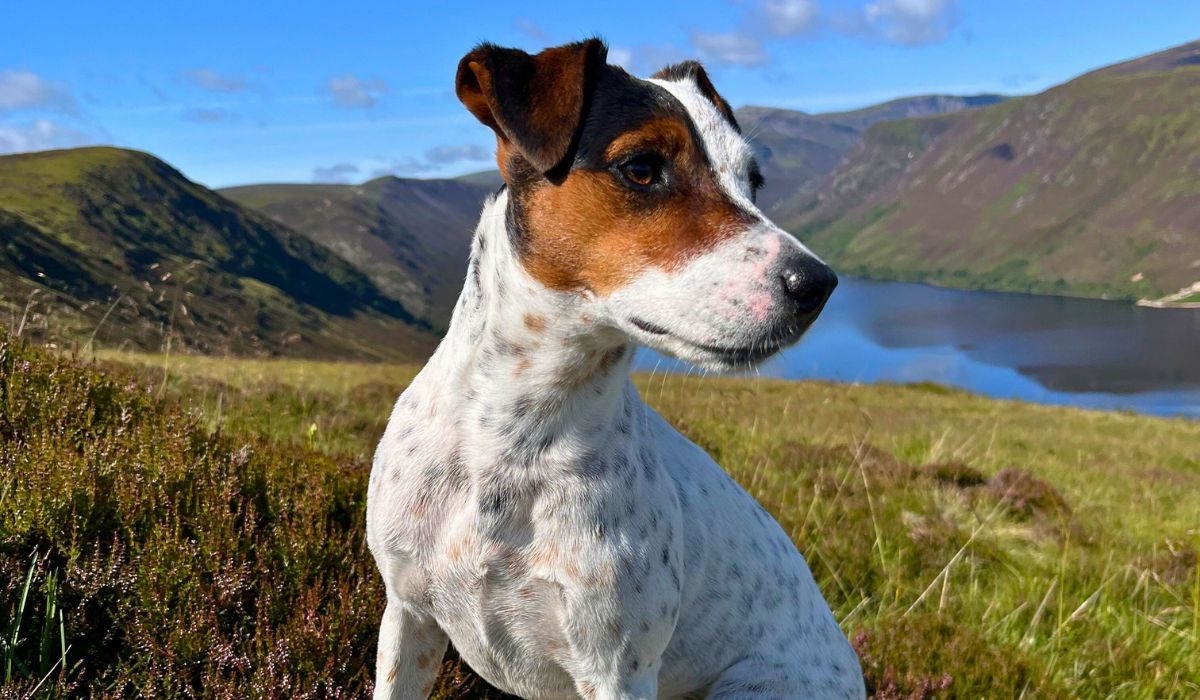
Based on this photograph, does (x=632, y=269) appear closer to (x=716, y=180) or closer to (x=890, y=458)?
(x=716, y=180)

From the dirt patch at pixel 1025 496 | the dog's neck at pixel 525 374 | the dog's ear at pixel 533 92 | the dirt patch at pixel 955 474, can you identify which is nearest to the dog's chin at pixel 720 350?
the dog's neck at pixel 525 374

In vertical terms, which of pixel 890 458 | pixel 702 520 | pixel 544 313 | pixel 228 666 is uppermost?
pixel 544 313

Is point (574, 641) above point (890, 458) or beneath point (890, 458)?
above

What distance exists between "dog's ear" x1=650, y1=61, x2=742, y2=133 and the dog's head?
74 centimetres

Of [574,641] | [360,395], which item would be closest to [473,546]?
[574,641]

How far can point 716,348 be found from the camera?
3.10m

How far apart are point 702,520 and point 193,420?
3.61 meters

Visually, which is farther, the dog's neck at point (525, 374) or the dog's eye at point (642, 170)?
the dog's neck at point (525, 374)

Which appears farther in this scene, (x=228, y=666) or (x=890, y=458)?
(x=890, y=458)

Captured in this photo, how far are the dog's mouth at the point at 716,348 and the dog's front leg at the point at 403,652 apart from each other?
1730mm

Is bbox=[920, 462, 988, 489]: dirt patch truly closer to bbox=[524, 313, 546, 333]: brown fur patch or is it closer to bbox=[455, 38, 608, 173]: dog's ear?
bbox=[524, 313, 546, 333]: brown fur patch

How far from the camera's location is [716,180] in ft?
10.9

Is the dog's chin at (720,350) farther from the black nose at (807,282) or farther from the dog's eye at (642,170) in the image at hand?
the dog's eye at (642,170)

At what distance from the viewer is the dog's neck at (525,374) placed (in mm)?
3338
